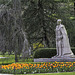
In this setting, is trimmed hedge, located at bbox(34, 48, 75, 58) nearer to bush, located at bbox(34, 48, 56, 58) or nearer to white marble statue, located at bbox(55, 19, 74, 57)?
bush, located at bbox(34, 48, 56, 58)

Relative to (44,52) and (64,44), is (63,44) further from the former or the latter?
(44,52)

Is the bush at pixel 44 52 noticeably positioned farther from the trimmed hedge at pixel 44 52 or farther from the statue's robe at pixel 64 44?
the statue's robe at pixel 64 44

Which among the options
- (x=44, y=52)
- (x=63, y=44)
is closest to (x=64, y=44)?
(x=63, y=44)

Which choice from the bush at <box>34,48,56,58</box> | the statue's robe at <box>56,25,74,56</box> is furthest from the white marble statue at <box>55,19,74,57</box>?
the bush at <box>34,48,56,58</box>

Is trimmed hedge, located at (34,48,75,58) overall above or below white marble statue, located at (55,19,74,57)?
below

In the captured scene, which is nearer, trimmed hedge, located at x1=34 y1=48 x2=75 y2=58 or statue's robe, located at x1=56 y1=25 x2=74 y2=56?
statue's robe, located at x1=56 y1=25 x2=74 y2=56

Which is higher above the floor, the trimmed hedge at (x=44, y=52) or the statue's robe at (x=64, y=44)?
the statue's robe at (x=64, y=44)

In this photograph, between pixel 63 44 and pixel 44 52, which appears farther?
pixel 44 52

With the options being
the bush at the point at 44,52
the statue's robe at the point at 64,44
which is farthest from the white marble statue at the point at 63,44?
the bush at the point at 44,52

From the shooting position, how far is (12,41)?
15195 mm

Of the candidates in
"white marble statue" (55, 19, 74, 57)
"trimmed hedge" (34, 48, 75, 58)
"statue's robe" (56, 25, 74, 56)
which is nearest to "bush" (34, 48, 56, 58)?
"trimmed hedge" (34, 48, 75, 58)

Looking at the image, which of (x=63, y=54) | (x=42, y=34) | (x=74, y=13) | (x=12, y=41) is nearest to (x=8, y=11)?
(x=12, y=41)

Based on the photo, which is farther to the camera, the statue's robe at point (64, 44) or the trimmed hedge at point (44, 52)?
the trimmed hedge at point (44, 52)

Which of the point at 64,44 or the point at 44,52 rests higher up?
the point at 64,44
